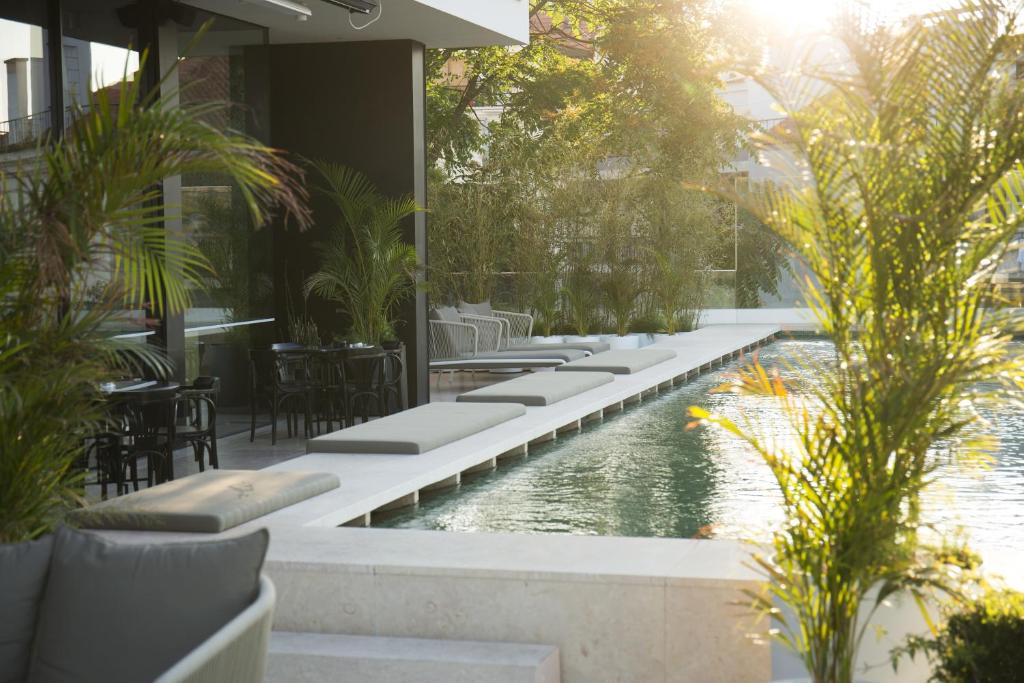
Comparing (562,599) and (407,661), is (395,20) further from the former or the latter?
(407,661)

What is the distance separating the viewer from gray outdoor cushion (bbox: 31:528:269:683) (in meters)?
3.41

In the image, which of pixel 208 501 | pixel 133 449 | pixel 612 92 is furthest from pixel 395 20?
pixel 612 92

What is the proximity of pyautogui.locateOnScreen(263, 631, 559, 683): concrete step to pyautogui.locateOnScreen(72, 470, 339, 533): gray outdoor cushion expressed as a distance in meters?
0.82

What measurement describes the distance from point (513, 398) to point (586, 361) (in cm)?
314

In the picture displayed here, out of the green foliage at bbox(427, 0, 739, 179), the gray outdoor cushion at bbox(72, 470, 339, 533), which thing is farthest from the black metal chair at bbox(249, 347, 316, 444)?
the green foliage at bbox(427, 0, 739, 179)

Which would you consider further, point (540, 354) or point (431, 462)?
point (540, 354)

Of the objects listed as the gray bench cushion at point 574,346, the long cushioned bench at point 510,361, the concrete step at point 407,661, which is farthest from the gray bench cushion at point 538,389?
the concrete step at point 407,661

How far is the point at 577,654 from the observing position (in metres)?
4.52

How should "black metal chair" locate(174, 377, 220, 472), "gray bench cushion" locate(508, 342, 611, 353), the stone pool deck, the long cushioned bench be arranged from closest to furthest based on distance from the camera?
the stone pool deck → "black metal chair" locate(174, 377, 220, 472) → the long cushioned bench → "gray bench cushion" locate(508, 342, 611, 353)

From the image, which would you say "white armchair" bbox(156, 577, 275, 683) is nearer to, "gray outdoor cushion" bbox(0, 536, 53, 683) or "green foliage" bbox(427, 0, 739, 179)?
"gray outdoor cushion" bbox(0, 536, 53, 683)

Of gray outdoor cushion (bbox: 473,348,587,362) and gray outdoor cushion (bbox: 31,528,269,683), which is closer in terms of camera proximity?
gray outdoor cushion (bbox: 31,528,269,683)

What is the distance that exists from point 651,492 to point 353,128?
574 cm

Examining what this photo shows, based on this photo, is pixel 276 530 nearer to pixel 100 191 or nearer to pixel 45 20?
pixel 100 191

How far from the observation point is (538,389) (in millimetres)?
10367
